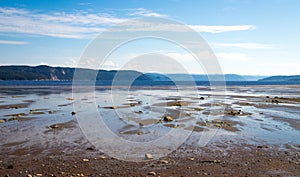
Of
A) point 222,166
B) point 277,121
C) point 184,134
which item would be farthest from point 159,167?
point 277,121

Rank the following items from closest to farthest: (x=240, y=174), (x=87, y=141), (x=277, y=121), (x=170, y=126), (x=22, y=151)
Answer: (x=240, y=174)
(x=22, y=151)
(x=87, y=141)
(x=170, y=126)
(x=277, y=121)

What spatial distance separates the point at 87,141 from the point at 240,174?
8438 mm

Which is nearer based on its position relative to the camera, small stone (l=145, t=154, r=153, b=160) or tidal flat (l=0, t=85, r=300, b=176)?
tidal flat (l=0, t=85, r=300, b=176)

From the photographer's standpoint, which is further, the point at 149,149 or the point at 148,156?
the point at 149,149

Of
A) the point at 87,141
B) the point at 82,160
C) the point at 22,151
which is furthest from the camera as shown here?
the point at 87,141

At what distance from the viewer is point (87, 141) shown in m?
15.2

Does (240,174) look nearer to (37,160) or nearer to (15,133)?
(37,160)

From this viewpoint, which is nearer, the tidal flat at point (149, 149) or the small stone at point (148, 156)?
the tidal flat at point (149, 149)

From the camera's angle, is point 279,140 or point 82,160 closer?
point 82,160

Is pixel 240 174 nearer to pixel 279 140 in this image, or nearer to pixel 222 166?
pixel 222 166

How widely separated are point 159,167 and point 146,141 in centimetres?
449

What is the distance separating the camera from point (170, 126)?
20.0 metres

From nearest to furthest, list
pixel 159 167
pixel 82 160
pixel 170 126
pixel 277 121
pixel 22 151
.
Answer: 1. pixel 159 167
2. pixel 82 160
3. pixel 22 151
4. pixel 170 126
5. pixel 277 121

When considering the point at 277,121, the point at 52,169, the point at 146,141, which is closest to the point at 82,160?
the point at 52,169
